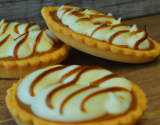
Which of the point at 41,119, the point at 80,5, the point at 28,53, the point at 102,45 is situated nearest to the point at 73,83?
the point at 41,119

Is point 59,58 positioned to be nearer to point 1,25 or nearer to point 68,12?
point 68,12

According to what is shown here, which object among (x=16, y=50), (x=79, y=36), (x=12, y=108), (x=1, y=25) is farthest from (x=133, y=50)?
(x=1, y=25)

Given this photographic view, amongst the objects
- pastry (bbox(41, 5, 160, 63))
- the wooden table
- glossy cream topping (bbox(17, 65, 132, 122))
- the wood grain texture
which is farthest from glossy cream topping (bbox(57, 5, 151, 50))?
the wood grain texture

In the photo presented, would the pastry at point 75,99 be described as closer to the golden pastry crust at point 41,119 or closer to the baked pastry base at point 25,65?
the golden pastry crust at point 41,119

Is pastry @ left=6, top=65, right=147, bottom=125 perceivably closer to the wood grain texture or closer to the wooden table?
the wooden table

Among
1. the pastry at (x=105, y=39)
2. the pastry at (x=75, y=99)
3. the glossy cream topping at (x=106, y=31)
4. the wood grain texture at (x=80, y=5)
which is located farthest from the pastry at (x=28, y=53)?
the wood grain texture at (x=80, y=5)
